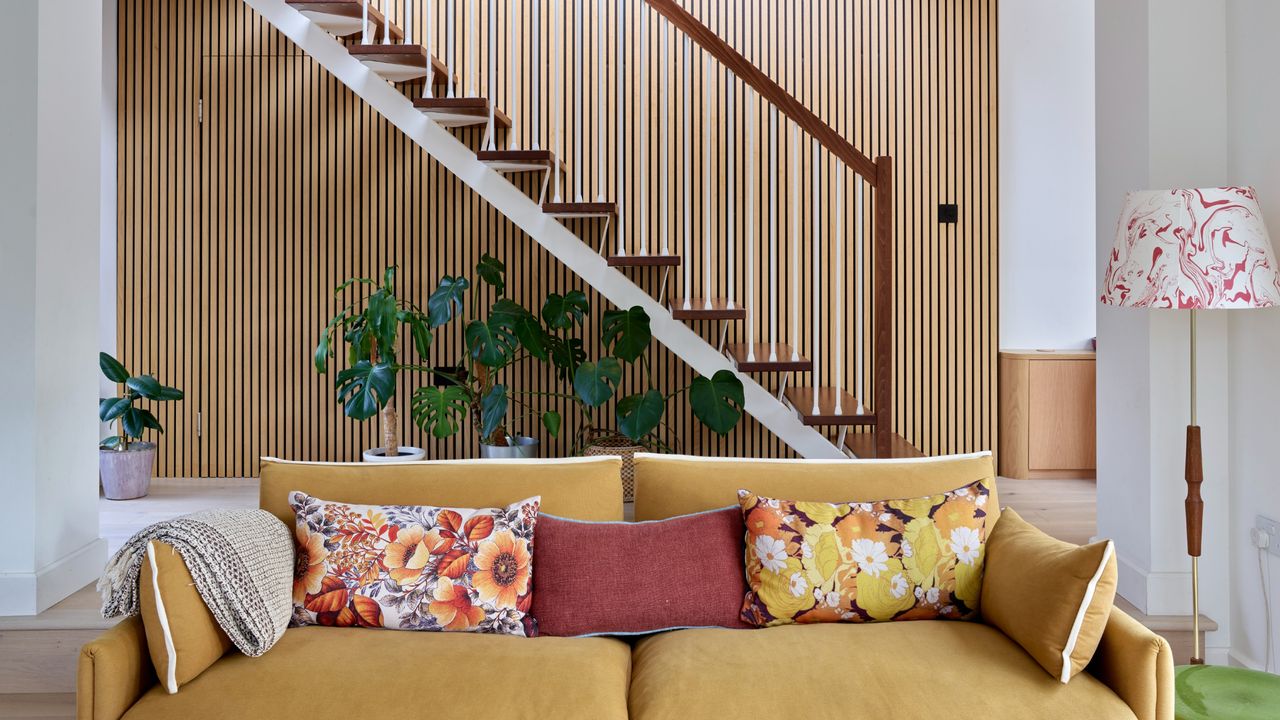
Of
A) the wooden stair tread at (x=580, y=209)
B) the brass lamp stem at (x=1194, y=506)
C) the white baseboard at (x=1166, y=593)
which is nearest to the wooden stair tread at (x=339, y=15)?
the wooden stair tread at (x=580, y=209)

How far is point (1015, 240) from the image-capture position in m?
6.16

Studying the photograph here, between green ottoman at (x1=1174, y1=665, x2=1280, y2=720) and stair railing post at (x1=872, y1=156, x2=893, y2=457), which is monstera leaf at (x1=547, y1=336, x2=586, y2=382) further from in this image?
green ottoman at (x1=1174, y1=665, x2=1280, y2=720)

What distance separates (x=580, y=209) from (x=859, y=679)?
3.12 m

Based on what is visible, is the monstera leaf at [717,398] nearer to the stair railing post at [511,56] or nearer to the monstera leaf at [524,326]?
the monstera leaf at [524,326]

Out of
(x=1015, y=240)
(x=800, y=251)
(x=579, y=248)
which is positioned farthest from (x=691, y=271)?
(x=1015, y=240)

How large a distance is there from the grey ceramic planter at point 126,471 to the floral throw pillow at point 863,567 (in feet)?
14.0

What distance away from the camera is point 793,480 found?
8.98 feet

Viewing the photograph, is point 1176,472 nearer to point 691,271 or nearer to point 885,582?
point 885,582

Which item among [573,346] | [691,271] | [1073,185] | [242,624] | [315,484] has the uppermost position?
[1073,185]

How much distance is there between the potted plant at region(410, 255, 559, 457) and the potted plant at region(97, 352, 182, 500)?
149cm

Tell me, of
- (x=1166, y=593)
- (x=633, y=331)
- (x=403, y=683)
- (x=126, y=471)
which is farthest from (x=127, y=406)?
(x=1166, y=593)

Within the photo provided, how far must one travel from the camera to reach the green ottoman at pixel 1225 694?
2.06 meters

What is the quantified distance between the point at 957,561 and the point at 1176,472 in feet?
4.82

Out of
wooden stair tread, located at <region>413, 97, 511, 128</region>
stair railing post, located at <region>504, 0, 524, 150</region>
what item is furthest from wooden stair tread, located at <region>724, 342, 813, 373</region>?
stair railing post, located at <region>504, 0, 524, 150</region>
